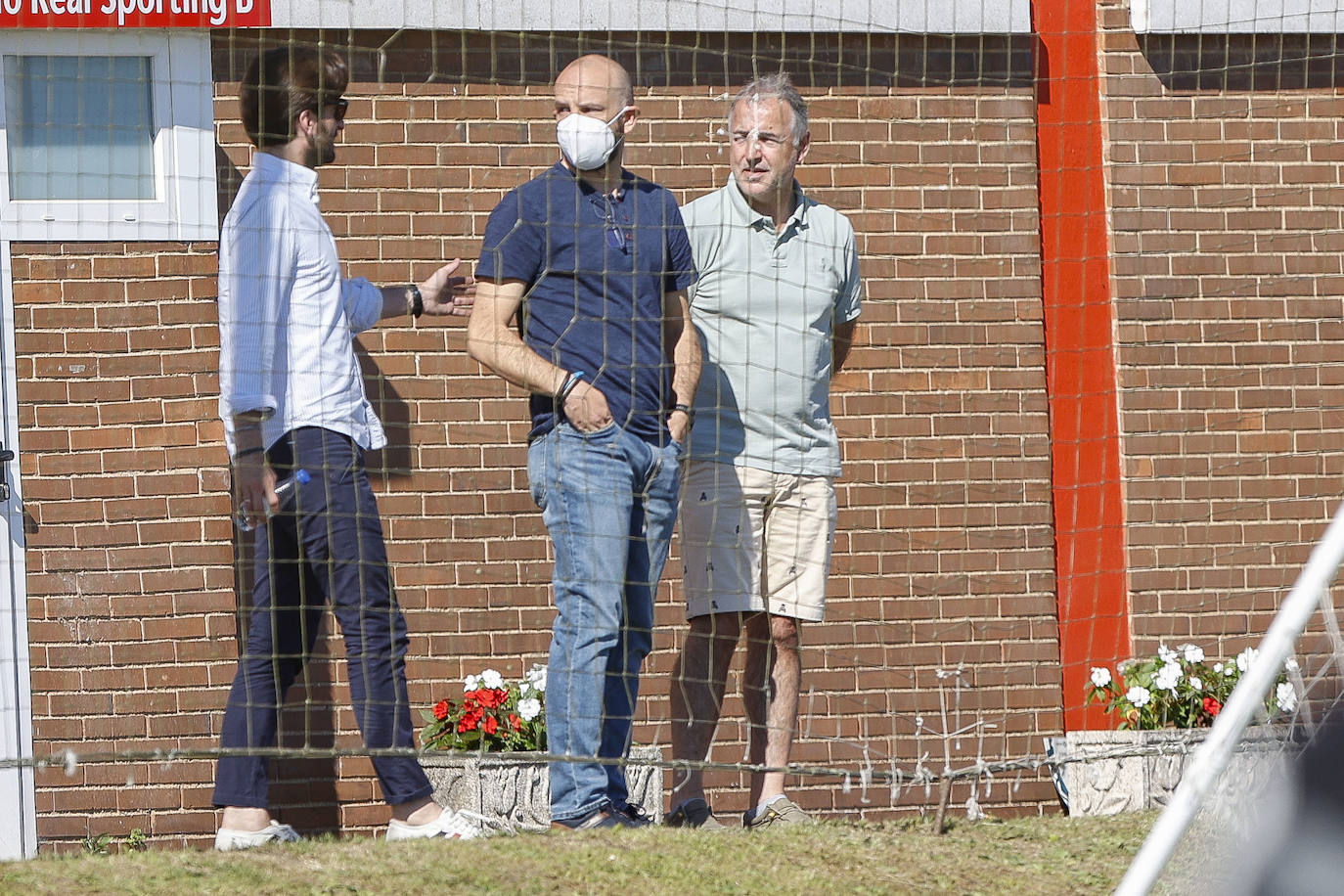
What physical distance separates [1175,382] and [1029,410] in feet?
1.82

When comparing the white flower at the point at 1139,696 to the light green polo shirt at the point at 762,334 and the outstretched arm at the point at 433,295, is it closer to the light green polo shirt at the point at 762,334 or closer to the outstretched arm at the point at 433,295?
the light green polo shirt at the point at 762,334

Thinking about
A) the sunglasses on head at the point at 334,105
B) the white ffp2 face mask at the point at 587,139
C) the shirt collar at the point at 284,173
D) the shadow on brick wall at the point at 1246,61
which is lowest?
the shirt collar at the point at 284,173

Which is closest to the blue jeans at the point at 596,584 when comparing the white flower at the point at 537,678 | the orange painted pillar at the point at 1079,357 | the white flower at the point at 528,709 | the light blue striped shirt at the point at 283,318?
the light blue striped shirt at the point at 283,318

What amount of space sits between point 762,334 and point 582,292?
68cm

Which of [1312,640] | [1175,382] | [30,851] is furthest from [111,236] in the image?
[1312,640]

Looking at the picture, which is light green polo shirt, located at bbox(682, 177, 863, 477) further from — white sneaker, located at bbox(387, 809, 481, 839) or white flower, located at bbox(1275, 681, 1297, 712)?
white flower, located at bbox(1275, 681, 1297, 712)

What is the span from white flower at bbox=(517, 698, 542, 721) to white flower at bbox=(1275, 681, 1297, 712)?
2.28 meters

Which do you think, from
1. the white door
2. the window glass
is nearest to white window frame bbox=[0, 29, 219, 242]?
the window glass

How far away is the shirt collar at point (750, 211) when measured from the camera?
5.24 metres

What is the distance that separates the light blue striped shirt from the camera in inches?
182

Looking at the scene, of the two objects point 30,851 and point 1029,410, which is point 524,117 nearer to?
point 1029,410

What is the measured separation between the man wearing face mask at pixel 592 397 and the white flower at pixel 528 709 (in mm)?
952

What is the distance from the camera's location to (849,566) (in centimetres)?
643

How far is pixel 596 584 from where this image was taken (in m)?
4.61
